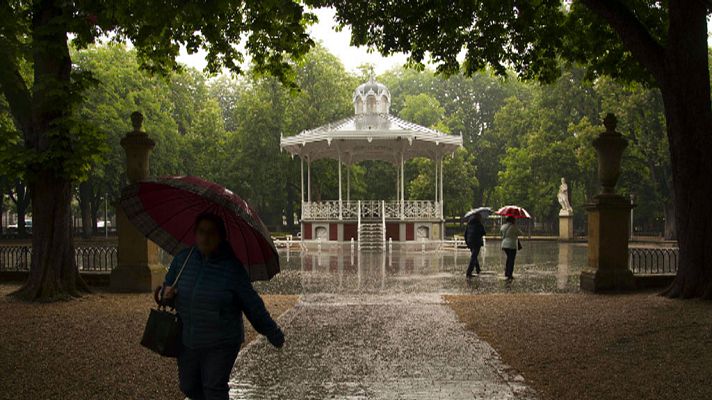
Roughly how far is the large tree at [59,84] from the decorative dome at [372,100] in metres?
22.8

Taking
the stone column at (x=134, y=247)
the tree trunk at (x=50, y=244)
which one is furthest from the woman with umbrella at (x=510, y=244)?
the tree trunk at (x=50, y=244)

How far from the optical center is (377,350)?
7883 millimetres

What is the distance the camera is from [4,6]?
10.9m

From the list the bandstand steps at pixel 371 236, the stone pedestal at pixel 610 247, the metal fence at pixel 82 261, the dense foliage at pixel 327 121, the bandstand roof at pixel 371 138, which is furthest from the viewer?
the dense foliage at pixel 327 121

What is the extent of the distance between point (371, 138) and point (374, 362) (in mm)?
24847

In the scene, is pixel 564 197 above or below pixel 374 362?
above

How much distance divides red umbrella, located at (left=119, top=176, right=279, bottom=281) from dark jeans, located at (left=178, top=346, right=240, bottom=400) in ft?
2.08

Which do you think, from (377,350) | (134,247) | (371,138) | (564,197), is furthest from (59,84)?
(564,197)

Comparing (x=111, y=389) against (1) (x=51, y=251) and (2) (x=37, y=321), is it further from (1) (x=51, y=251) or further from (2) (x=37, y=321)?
(1) (x=51, y=251)

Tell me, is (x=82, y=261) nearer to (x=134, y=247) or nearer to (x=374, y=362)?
(x=134, y=247)

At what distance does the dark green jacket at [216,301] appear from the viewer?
4.32 m

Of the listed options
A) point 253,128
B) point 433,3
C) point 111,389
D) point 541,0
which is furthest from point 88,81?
point 253,128

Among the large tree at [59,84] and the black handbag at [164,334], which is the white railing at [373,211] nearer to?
the large tree at [59,84]

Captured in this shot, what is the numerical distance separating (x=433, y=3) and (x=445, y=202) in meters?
38.9
